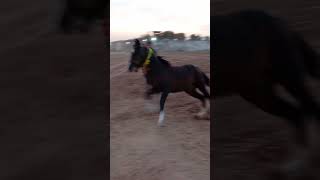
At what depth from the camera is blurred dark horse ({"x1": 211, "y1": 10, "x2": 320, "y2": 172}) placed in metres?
2.47

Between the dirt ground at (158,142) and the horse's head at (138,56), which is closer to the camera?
the dirt ground at (158,142)

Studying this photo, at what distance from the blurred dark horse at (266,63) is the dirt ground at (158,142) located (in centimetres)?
64

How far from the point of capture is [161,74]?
407 cm

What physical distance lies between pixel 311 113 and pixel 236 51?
57 cm

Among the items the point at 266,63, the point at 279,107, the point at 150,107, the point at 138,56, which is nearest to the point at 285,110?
the point at 279,107

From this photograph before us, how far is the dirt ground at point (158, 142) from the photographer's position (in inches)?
107
